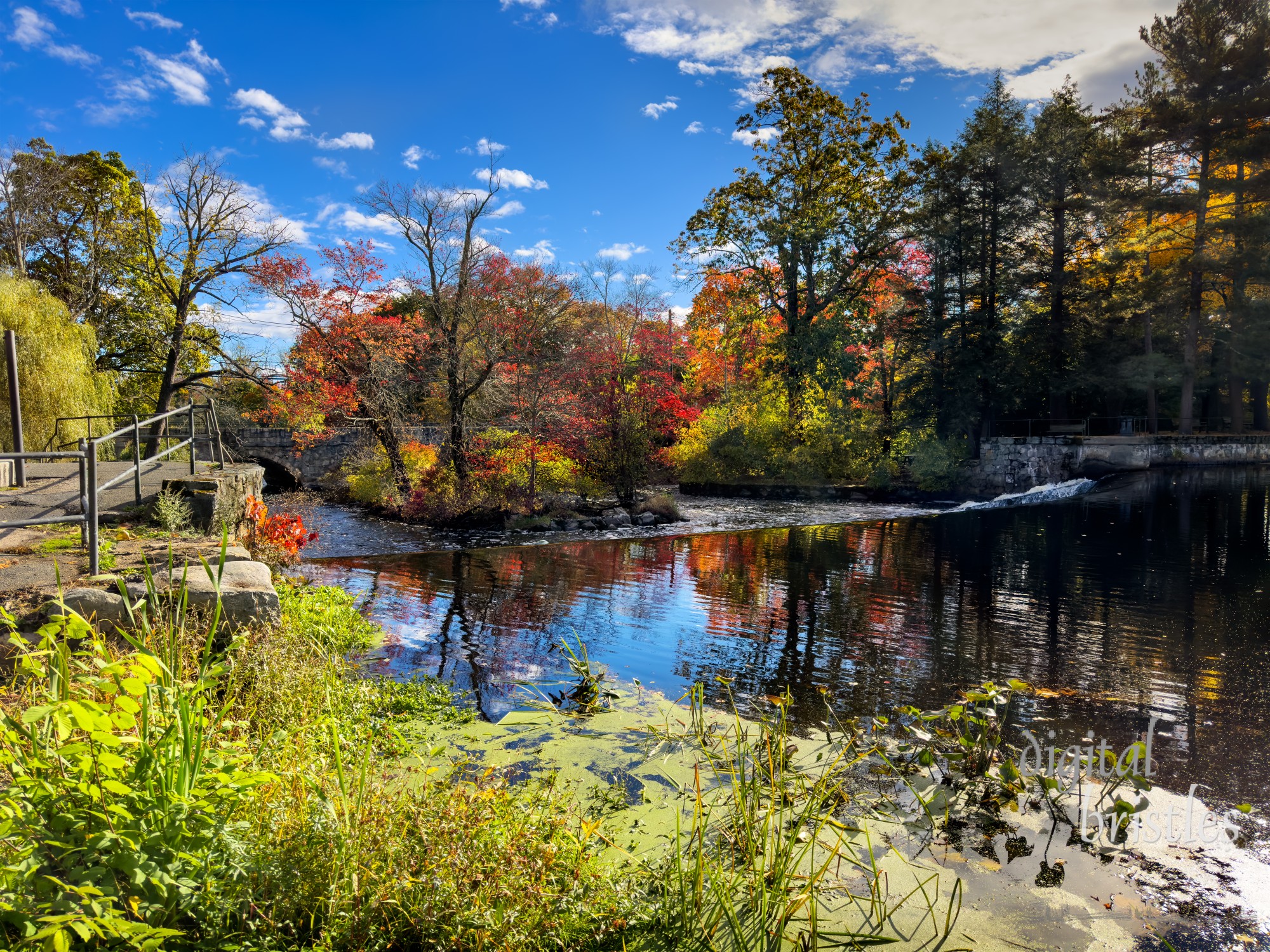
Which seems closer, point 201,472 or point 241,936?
point 241,936

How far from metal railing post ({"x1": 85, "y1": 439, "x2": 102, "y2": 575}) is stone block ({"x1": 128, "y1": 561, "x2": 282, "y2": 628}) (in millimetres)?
360

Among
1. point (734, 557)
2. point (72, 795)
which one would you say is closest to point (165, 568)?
point (72, 795)

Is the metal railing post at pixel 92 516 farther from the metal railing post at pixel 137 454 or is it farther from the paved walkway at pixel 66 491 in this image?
the metal railing post at pixel 137 454

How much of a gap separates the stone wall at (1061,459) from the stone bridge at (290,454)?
2000cm

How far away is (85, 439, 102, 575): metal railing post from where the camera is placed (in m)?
4.35

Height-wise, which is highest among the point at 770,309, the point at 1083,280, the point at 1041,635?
the point at 1083,280

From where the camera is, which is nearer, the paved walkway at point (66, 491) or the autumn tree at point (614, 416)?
the paved walkway at point (66, 491)

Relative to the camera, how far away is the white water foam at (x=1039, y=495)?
18.3 m

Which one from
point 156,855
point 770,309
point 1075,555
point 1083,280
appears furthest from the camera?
point 1083,280

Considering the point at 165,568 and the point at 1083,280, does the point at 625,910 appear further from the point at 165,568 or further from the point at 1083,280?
the point at 1083,280

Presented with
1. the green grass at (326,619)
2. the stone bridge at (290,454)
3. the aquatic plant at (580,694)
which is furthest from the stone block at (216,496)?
the stone bridge at (290,454)

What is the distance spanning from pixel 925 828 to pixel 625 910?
148 cm

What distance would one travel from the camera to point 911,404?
23.2 metres

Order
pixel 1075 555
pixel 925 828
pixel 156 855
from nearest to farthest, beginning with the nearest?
pixel 156 855, pixel 925 828, pixel 1075 555
